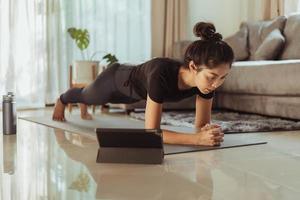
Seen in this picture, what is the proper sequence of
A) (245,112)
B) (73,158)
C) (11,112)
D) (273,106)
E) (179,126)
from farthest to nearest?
1. (245,112)
2. (273,106)
3. (179,126)
4. (11,112)
5. (73,158)

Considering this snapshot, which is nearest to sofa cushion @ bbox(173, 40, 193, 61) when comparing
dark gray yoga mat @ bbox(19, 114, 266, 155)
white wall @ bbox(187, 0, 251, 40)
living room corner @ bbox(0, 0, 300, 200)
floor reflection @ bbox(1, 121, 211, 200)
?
living room corner @ bbox(0, 0, 300, 200)

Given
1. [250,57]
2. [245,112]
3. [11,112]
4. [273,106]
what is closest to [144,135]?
[11,112]

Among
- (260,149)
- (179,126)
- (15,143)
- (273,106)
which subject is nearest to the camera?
(260,149)

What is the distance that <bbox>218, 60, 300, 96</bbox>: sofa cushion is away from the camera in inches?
123

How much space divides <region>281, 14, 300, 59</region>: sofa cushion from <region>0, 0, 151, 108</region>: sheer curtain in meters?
1.68

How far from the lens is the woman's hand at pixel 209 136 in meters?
2.12

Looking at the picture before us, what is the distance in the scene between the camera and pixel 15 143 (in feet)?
7.76

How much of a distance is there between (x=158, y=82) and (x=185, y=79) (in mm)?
143

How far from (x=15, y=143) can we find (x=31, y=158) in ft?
1.47

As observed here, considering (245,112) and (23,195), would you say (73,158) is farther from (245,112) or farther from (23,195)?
(245,112)

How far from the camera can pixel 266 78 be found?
3352mm

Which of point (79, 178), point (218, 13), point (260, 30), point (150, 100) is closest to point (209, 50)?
point (150, 100)

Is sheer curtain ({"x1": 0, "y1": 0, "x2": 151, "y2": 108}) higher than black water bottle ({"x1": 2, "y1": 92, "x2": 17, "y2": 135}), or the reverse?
sheer curtain ({"x1": 0, "y1": 0, "x2": 151, "y2": 108})

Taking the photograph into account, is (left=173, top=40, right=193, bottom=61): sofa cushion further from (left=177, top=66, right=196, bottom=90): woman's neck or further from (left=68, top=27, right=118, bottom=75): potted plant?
(left=177, top=66, right=196, bottom=90): woman's neck
